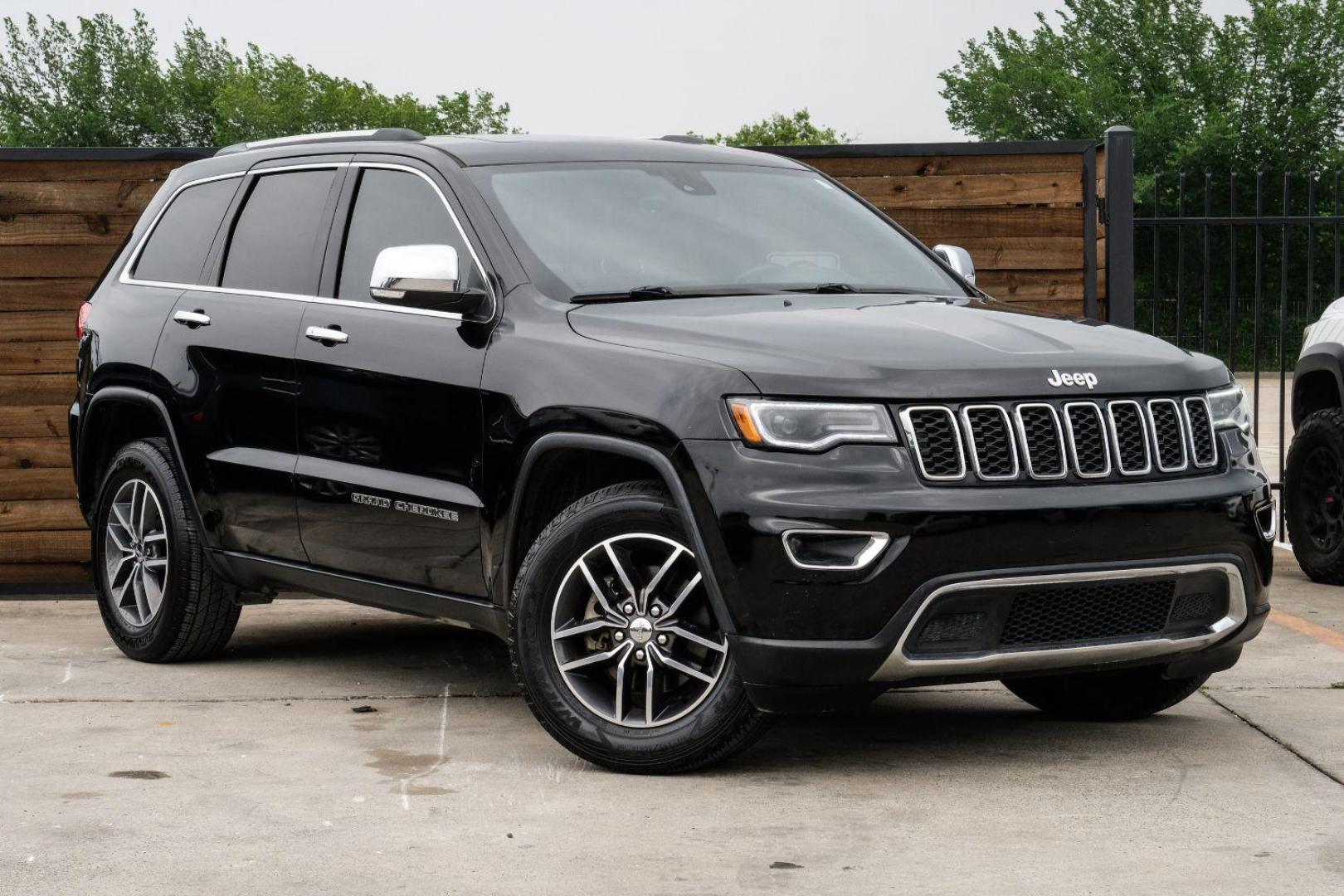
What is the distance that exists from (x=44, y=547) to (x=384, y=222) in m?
4.10

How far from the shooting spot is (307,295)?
6.60 metres

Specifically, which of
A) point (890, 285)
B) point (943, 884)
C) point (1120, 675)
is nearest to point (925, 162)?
point (890, 285)

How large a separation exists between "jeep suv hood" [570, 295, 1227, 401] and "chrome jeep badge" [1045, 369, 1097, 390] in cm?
1

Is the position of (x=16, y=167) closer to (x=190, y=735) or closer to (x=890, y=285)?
(x=190, y=735)

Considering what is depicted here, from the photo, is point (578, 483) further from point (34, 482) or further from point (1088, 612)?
point (34, 482)

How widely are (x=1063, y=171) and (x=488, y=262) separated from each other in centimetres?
463

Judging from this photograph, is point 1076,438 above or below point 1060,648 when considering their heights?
above

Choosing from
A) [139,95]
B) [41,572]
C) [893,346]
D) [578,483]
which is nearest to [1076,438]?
[893,346]

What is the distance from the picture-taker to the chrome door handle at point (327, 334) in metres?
6.29

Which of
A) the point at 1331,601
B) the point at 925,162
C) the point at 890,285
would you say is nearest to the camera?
the point at 890,285

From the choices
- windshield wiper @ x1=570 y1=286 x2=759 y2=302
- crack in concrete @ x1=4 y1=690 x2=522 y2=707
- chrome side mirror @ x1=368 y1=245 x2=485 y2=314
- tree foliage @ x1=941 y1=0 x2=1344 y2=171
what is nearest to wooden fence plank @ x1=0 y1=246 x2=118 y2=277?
crack in concrete @ x1=4 y1=690 x2=522 y2=707

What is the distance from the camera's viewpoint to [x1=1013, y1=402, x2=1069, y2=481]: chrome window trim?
504 centimetres

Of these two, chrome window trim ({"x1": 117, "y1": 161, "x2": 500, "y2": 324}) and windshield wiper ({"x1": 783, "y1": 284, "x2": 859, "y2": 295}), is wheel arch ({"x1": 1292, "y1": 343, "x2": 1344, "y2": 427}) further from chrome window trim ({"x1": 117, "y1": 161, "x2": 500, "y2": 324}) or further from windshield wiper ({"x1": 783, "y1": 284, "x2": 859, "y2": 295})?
chrome window trim ({"x1": 117, "y1": 161, "x2": 500, "y2": 324})

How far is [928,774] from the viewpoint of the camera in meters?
5.38
